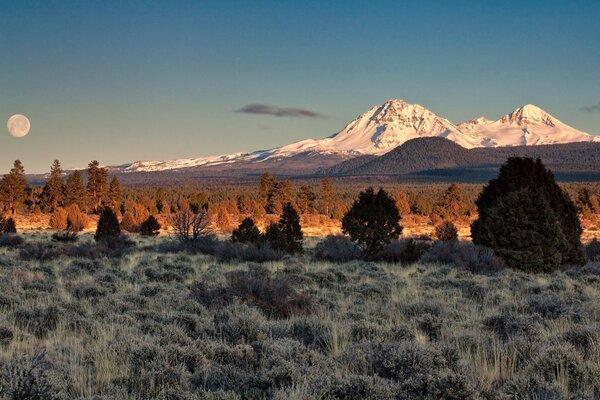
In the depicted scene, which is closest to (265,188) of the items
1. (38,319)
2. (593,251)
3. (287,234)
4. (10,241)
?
(10,241)

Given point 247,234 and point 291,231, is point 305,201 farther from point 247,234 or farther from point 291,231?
point 291,231

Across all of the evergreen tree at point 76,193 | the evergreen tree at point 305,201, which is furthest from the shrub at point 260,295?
the evergreen tree at point 305,201

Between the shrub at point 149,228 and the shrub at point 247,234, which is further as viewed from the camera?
the shrub at point 149,228

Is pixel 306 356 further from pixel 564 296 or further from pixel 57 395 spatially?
pixel 564 296

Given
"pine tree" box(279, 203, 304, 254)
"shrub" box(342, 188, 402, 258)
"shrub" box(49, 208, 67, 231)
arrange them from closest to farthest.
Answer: "shrub" box(342, 188, 402, 258) → "pine tree" box(279, 203, 304, 254) → "shrub" box(49, 208, 67, 231)

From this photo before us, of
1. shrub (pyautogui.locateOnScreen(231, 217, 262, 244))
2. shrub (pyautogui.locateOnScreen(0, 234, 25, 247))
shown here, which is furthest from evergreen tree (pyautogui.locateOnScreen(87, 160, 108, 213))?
shrub (pyautogui.locateOnScreen(231, 217, 262, 244))

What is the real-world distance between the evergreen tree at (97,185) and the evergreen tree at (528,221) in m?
68.0

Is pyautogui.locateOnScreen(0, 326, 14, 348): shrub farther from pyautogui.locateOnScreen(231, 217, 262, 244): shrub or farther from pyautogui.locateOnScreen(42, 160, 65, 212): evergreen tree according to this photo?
pyautogui.locateOnScreen(42, 160, 65, 212): evergreen tree

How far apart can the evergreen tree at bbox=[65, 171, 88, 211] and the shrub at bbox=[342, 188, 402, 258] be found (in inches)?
2412

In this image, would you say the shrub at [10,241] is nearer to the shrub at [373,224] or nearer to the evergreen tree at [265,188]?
the shrub at [373,224]

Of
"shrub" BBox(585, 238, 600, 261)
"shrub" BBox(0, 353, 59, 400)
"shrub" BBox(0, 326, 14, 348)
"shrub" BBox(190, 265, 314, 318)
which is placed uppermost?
"shrub" BBox(0, 353, 59, 400)

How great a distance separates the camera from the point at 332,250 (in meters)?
22.0

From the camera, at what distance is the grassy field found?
15.8ft

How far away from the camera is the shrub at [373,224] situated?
2128 cm
